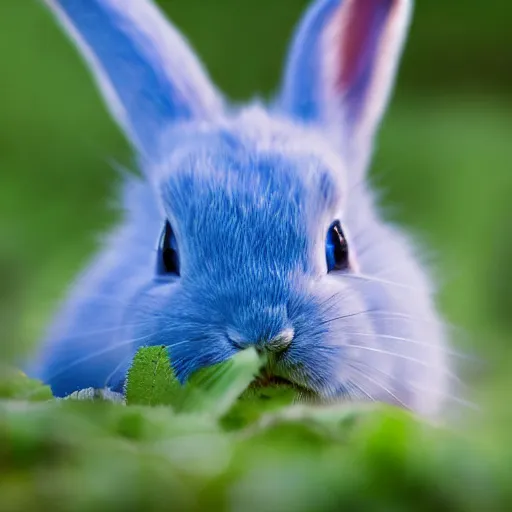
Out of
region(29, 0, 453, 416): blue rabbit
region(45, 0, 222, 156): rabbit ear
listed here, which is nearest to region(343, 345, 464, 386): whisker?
region(29, 0, 453, 416): blue rabbit

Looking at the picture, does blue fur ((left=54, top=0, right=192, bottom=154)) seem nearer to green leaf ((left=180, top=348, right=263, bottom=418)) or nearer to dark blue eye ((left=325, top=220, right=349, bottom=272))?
dark blue eye ((left=325, top=220, right=349, bottom=272))

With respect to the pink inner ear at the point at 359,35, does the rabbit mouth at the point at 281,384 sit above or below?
below

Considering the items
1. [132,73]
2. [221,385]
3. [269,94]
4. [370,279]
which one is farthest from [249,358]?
[269,94]

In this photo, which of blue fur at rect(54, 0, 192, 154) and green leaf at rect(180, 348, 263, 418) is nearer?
green leaf at rect(180, 348, 263, 418)

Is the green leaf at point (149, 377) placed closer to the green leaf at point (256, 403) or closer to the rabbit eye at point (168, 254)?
the green leaf at point (256, 403)

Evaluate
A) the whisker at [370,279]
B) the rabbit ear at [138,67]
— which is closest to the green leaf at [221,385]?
the whisker at [370,279]

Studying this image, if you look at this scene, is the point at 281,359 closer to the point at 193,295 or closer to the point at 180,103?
the point at 193,295
